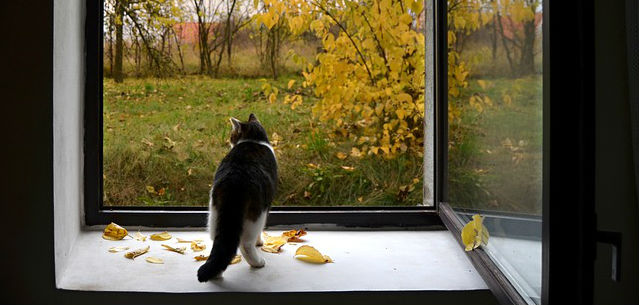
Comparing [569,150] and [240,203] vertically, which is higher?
[569,150]

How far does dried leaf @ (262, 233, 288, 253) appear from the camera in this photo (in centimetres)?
195

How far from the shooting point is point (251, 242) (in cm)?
173

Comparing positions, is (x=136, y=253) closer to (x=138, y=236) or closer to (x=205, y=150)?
(x=138, y=236)

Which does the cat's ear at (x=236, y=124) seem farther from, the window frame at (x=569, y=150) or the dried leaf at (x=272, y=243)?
the window frame at (x=569, y=150)

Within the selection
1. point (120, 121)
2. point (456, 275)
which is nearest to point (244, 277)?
point (456, 275)

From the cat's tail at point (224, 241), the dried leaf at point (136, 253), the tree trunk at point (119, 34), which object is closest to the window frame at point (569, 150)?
the cat's tail at point (224, 241)

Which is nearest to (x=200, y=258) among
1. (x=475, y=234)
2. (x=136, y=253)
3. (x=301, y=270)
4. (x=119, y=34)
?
(x=136, y=253)

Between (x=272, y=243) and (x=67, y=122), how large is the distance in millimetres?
743

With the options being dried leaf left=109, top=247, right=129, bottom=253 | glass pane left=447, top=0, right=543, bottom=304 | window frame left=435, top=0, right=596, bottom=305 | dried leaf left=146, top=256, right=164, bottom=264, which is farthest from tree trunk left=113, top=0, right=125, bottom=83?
window frame left=435, top=0, right=596, bottom=305

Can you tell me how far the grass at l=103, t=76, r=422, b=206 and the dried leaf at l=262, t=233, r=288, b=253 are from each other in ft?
1.97

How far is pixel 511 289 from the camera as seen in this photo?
138cm

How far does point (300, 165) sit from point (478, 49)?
1219mm

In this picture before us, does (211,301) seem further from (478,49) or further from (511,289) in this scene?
(478,49)

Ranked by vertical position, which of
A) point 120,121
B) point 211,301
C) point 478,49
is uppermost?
point 478,49
